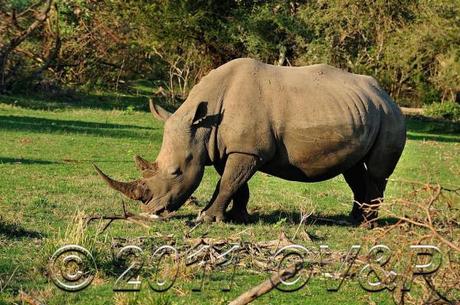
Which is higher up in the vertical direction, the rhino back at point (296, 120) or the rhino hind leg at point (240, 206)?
the rhino back at point (296, 120)

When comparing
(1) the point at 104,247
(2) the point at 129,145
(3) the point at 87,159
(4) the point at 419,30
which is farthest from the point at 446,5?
(1) the point at 104,247

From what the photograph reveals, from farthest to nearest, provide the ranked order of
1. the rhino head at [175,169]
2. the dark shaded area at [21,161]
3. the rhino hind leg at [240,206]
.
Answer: the dark shaded area at [21,161] < the rhino hind leg at [240,206] < the rhino head at [175,169]

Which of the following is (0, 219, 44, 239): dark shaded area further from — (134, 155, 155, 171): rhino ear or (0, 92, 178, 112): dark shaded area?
(0, 92, 178, 112): dark shaded area

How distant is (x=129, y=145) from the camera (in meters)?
23.7

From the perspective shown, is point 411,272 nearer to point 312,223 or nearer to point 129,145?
point 312,223

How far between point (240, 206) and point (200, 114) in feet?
4.45

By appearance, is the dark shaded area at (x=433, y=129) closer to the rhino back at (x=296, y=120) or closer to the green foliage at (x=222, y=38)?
the green foliage at (x=222, y=38)

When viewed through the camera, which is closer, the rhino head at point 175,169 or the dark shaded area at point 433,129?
the rhino head at point 175,169

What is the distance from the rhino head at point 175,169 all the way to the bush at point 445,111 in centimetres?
3188

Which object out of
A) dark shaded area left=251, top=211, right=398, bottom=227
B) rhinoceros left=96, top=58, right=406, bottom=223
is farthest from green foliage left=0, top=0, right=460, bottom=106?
rhinoceros left=96, top=58, right=406, bottom=223

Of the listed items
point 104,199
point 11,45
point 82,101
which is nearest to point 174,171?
point 104,199

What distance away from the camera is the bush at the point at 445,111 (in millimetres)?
43719

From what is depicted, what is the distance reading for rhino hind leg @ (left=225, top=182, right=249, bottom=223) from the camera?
43.9 ft

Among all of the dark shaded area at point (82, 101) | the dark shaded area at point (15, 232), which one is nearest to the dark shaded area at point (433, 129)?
the dark shaded area at point (82, 101)
